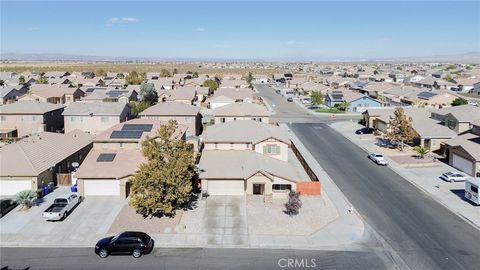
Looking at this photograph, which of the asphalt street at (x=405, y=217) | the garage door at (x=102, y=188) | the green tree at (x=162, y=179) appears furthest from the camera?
the garage door at (x=102, y=188)

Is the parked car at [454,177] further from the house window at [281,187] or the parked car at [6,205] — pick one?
the parked car at [6,205]

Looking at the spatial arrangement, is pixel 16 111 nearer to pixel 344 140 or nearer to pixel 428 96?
pixel 344 140

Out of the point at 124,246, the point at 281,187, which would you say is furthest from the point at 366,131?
the point at 124,246

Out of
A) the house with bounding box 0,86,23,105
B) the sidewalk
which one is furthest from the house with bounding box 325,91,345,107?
the house with bounding box 0,86,23,105

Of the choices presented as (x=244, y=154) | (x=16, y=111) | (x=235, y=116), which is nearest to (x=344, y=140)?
(x=235, y=116)

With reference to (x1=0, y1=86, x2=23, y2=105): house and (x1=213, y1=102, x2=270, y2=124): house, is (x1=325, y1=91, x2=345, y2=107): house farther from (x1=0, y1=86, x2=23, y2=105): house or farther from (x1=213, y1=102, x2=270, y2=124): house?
(x1=0, y1=86, x2=23, y2=105): house

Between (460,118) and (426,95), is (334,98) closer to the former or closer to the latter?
(426,95)

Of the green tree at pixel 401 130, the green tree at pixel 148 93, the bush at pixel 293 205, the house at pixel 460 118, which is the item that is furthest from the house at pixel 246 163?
the green tree at pixel 148 93
